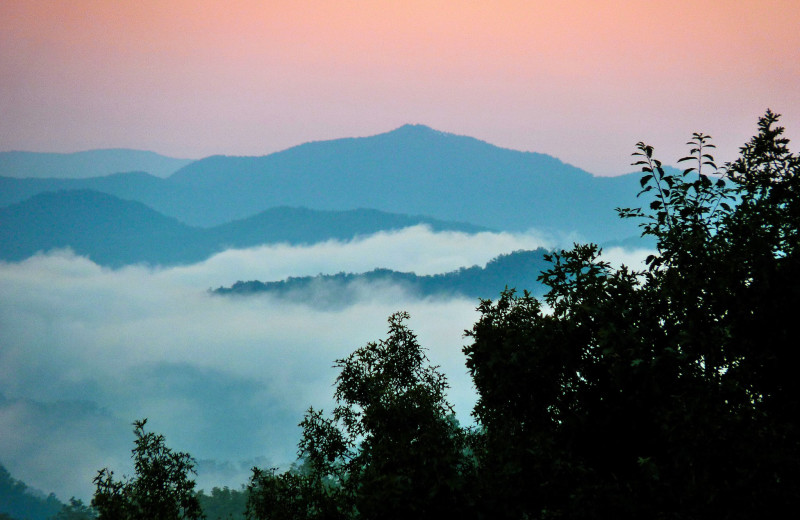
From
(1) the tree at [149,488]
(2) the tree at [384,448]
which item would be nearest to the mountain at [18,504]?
(1) the tree at [149,488]

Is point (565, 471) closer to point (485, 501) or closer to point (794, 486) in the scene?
point (485, 501)

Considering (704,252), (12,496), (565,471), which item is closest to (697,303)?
(704,252)

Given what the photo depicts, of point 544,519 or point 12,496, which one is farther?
point 12,496

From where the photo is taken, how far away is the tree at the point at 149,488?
724 inches

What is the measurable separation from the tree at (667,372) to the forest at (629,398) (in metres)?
0.04

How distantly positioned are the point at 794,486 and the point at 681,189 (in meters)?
8.13

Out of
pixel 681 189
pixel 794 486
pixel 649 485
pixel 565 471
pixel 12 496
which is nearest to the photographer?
pixel 794 486

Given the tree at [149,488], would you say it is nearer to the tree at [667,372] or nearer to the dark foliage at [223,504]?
the tree at [667,372]

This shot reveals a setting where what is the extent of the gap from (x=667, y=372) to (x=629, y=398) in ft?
3.23

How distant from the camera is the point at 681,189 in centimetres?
1636

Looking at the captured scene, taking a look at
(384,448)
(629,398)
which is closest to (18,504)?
(384,448)

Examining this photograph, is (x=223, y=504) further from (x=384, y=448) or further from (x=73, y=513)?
(x=384, y=448)

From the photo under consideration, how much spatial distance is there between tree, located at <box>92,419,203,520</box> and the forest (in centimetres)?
7

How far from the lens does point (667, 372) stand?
1322 cm
